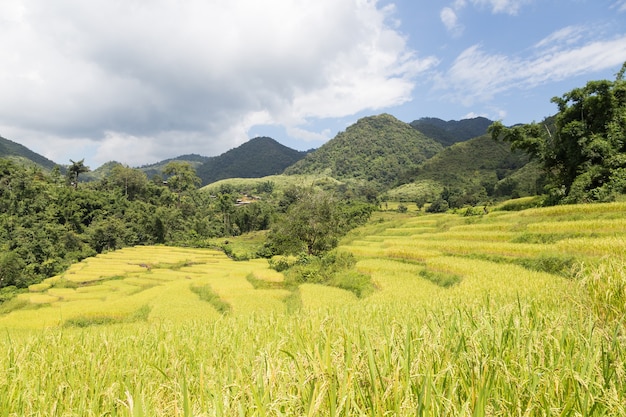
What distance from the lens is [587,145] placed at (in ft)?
77.5

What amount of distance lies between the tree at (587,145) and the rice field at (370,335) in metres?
5.18

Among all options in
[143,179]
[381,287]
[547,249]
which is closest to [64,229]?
[143,179]

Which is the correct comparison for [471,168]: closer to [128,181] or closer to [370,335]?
[128,181]

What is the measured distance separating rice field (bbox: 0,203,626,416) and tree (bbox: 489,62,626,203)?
17.0ft

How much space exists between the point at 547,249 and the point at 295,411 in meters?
17.0

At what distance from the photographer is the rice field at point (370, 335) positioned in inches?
53.6

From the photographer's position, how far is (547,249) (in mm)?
14414

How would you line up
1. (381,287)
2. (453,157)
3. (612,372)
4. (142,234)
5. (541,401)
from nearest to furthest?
(541,401) < (612,372) < (381,287) < (142,234) < (453,157)

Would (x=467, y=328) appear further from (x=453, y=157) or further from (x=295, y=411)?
(x=453, y=157)

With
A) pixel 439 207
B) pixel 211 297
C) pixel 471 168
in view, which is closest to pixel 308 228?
pixel 211 297

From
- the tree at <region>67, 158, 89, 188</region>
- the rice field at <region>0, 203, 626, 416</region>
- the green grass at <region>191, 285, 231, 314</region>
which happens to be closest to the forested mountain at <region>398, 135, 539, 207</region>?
the rice field at <region>0, 203, 626, 416</region>

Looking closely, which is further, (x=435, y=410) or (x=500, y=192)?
(x=500, y=192)

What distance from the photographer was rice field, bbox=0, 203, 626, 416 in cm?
136

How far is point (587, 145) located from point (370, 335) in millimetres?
29806
